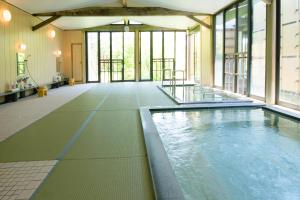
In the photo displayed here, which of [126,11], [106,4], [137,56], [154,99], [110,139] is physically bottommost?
[110,139]

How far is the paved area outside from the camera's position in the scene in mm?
2480

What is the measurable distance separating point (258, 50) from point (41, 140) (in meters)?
5.76

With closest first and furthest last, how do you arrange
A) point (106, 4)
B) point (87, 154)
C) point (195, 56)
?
1. point (87, 154)
2. point (106, 4)
3. point (195, 56)

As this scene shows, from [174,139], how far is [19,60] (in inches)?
258

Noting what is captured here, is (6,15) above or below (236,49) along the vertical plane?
above

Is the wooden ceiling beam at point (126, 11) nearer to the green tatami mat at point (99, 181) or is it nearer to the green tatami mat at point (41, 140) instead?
the green tatami mat at point (41, 140)

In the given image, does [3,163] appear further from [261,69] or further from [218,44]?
[218,44]

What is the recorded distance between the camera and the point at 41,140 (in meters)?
4.09

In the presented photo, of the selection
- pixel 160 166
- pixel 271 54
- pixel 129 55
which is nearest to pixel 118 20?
pixel 129 55

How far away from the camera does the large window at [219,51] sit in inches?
428

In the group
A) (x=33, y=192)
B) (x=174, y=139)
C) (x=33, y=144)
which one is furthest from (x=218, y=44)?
(x=33, y=192)

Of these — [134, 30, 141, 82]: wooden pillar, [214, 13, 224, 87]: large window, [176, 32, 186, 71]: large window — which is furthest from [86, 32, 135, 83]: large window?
[214, 13, 224, 87]: large window

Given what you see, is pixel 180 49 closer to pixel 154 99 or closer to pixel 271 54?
pixel 154 99

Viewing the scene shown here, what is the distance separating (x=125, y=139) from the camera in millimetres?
4086
